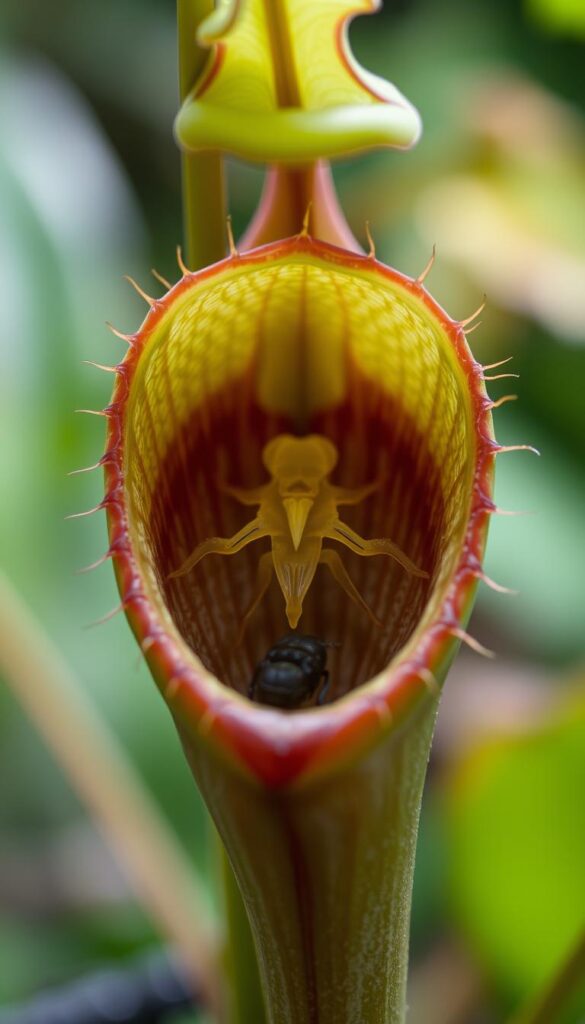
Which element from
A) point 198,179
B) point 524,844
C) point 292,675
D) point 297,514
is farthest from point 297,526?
point 524,844

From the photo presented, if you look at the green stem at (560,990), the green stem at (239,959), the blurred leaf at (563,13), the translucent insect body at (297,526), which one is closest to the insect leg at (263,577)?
the translucent insect body at (297,526)

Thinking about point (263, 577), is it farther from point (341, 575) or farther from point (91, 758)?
point (91, 758)

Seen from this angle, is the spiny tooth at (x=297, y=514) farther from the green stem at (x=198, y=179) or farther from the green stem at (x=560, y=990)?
the green stem at (x=560, y=990)

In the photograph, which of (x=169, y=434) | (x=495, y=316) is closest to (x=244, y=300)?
(x=169, y=434)

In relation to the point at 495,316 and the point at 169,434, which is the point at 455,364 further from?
the point at 495,316

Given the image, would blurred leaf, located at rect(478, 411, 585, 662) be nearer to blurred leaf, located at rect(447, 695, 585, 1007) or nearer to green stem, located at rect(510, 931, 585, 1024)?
blurred leaf, located at rect(447, 695, 585, 1007)

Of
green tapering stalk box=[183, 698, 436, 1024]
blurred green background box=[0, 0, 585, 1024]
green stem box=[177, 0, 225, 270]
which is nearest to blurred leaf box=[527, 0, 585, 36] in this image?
blurred green background box=[0, 0, 585, 1024]
